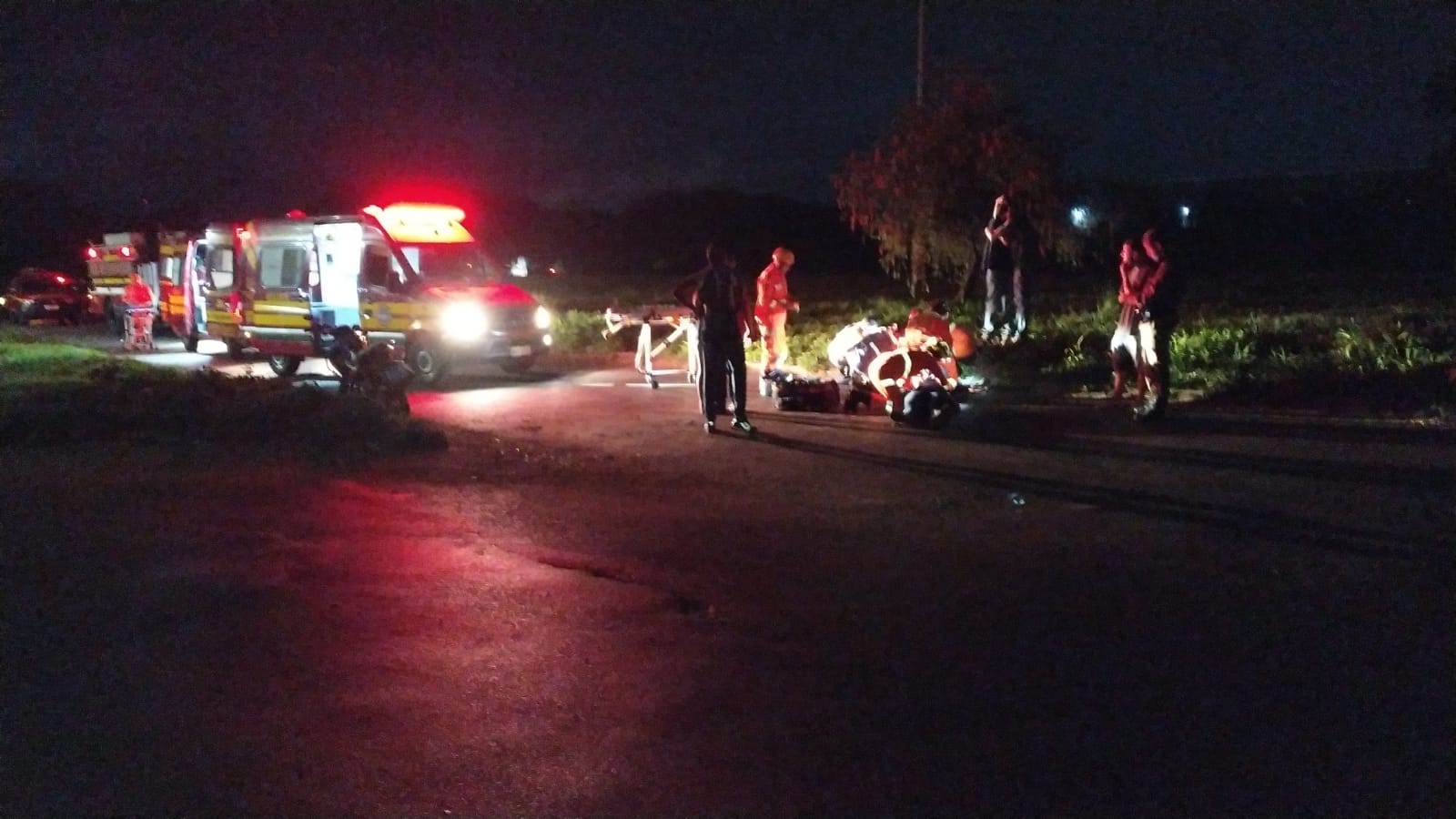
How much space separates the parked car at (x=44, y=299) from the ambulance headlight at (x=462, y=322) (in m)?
25.0

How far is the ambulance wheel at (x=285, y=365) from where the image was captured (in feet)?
73.4

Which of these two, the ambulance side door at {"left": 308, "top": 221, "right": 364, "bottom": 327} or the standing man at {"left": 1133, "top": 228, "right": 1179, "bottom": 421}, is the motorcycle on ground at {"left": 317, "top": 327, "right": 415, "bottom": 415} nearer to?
the ambulance side door at {"left": 308, "top": 221, "right": 364, "bottom": 327}

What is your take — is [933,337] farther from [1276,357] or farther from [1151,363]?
[1276,357]

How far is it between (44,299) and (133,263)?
9895 mm

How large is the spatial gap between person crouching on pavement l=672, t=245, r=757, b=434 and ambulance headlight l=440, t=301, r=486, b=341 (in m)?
6.59

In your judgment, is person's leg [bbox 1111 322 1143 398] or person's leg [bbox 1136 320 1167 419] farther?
person's leg [bbox 1111 322 1143 398]

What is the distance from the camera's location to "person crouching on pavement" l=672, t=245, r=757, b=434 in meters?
13.3

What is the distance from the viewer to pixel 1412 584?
7.57m

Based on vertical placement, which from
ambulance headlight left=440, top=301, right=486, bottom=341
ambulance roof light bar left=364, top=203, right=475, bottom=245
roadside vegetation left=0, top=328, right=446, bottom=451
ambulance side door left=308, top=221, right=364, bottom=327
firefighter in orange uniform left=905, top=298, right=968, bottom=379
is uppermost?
ambulance roof light bar left=364, top=203, right=475, bottom=245

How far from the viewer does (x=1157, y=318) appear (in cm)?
1299


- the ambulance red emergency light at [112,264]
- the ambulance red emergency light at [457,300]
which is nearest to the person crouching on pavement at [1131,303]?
the ambulance red emergency light at [457,300]

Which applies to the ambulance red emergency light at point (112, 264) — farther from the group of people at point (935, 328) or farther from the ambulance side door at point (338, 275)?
the group of people at point (935, 328)

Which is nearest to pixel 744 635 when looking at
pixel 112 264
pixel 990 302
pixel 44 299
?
pixel 990 302

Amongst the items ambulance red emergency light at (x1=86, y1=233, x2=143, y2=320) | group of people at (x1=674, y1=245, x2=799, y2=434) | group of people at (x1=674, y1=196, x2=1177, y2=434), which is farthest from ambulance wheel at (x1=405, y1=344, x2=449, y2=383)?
ambulance red emergency light at (x1=86, y1=233, x2=143, y2=320)
